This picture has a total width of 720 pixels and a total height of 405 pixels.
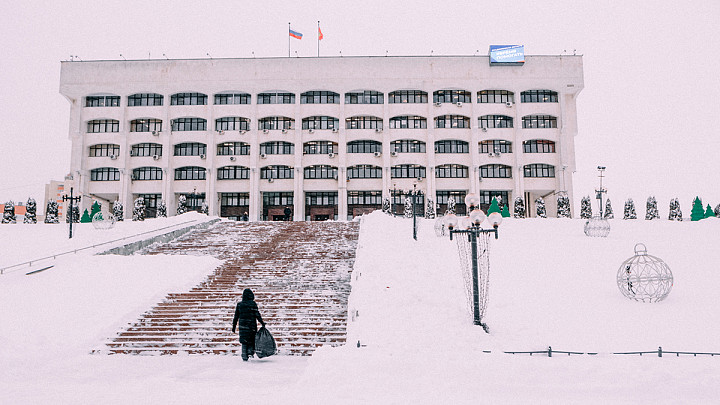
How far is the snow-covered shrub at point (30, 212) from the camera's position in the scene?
32656mm

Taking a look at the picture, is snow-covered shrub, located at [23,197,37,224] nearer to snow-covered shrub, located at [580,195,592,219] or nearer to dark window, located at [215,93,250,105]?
dark window, located at [215,93,250,105]

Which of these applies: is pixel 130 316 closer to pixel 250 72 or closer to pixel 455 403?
pixel 455 403

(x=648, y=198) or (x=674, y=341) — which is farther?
(x=648, y=198)

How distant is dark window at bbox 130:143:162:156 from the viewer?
48.9 metres

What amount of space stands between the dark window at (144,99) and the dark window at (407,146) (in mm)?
27447

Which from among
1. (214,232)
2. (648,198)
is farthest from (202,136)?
(648,198)

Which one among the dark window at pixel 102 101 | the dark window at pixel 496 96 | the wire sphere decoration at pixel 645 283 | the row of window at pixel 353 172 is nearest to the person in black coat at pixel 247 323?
the wire sphere decoration at pixel 645 283

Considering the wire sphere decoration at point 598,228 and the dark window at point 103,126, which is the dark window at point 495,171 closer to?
the wire sphere decoration at point 598,228

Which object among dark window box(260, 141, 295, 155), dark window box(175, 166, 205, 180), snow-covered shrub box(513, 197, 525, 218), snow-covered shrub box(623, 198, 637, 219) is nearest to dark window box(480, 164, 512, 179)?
snow-covered shrub box(513, 197, 525, 218)

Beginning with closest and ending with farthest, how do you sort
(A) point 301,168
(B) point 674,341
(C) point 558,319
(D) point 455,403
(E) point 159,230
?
(D) point 455,403, (B) point 674,341, (C) point 558,319, (E) point 159,230, (A) point 301,168

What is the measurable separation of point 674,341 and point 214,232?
22.0 meters

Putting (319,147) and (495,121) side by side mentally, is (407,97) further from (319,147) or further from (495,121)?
(319,147)

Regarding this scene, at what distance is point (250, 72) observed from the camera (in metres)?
48.2

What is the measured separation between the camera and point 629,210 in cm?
3828
